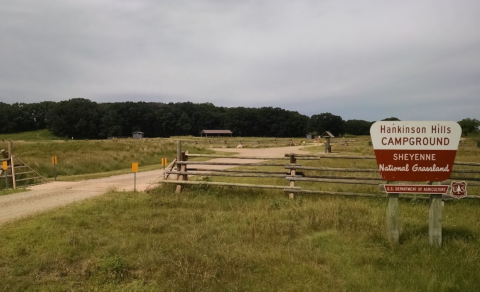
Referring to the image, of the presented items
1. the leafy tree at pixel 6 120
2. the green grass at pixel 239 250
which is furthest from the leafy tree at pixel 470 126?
the leafy tree at pixel 6 120

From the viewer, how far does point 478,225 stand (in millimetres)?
6332

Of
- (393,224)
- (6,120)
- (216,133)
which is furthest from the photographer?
(216,133)

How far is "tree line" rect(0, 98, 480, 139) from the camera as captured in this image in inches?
3679

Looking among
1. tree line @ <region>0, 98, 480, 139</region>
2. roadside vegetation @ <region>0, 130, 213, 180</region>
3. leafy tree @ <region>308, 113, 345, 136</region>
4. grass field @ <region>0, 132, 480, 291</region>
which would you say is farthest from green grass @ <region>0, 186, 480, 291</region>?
leafy tree @ <region>308, 113, 345, 136</region>

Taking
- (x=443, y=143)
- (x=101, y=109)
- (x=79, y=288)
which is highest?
(x=101, y=109)

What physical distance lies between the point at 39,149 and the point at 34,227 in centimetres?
2203

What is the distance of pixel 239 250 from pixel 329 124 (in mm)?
108645

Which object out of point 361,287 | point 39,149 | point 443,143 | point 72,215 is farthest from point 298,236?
point 39,149

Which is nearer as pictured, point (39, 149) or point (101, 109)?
point (39, 149)

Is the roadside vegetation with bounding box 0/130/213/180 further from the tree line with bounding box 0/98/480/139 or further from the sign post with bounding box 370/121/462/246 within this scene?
the tree line with bounding box 0/98/480/139

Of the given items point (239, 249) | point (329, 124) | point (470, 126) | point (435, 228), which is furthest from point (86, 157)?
point (329, 124)

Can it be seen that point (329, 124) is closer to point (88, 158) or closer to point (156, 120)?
point (156, 120)

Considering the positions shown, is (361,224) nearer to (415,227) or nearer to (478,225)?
(415,227)

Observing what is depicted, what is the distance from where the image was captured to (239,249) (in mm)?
5285
